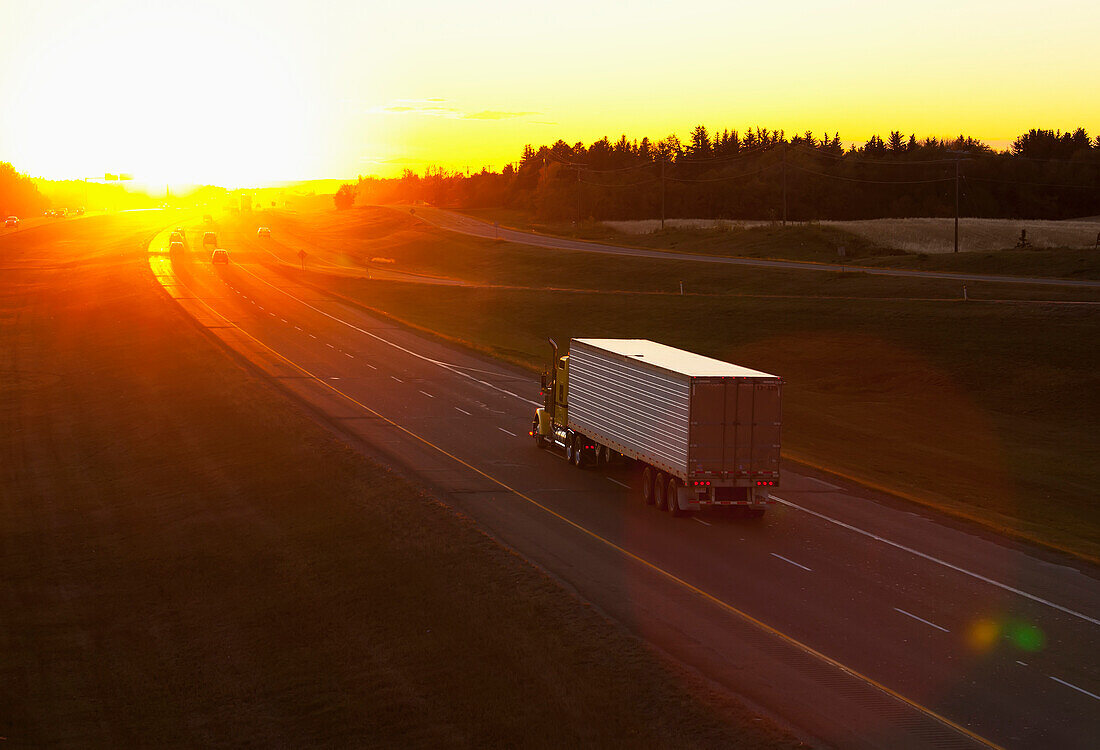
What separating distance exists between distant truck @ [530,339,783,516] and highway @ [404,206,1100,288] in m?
51.1

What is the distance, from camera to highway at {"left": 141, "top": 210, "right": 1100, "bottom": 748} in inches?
672

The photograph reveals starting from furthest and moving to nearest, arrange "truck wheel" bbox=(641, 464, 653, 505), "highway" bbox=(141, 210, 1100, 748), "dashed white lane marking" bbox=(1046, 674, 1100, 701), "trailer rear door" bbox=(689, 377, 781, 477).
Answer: "truck wheel" bbox=(641, 464, 653, 505) < "trailer rear door" bbox=(689, 377, 781, 477) < "dashed white lane marking" bbox=(1046, 674, 1100, 701) < "highway" bbox=(141, 210, 1100, 748)

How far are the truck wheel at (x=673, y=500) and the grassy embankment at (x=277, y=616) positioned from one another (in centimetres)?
558

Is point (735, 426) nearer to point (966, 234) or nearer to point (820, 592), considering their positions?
point (820, 592)

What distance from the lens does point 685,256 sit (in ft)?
364

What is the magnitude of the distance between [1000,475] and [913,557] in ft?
47.7

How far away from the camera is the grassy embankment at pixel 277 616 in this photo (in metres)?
18.0

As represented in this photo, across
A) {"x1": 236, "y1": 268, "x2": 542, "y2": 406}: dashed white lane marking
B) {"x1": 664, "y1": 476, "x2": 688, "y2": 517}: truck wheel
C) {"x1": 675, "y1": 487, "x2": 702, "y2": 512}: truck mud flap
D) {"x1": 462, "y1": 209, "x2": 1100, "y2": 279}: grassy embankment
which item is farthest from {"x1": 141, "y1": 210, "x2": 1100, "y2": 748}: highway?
{"x1": 462, "y1": 209, "x2": 1100, "y2": 279}: grassy embankment

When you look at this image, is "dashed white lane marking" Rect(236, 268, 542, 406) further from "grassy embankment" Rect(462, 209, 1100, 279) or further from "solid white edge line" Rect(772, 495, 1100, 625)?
"grassy embankment" Rect(462, 209, 1100, 279)

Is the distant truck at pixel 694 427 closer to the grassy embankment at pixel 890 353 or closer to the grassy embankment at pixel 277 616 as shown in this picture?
the grassy embankment at pixel 277 616

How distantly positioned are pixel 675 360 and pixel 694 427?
3780mm

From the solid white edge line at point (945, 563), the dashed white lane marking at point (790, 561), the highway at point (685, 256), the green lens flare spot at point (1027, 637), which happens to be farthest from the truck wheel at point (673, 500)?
the highway at point (685, 256)

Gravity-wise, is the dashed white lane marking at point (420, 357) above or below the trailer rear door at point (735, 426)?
below

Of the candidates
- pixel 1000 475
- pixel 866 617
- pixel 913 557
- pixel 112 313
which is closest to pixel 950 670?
pixel 866 617
